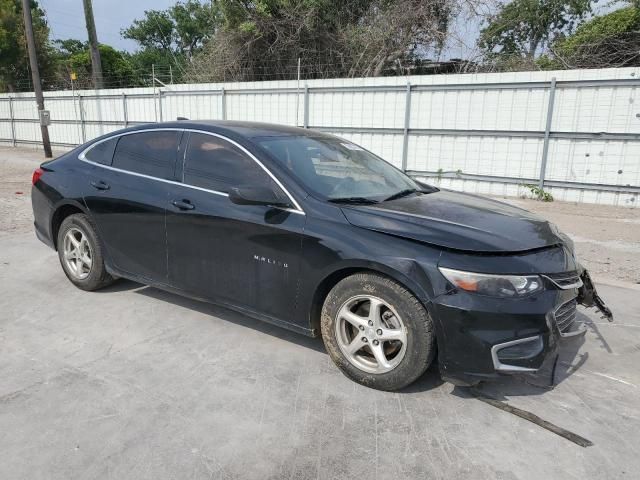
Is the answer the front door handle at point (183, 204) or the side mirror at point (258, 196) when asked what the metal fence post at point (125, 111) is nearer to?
the front door handle at point (183, 204)

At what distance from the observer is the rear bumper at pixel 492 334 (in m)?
2.80

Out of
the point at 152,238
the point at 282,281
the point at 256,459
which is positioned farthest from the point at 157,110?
the point at 256,459

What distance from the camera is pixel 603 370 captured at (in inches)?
141

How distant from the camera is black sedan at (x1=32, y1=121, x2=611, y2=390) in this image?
9.39ft

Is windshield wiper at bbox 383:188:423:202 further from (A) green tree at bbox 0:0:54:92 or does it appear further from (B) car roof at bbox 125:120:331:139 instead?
(A) green tree at bbox 0:0:54:92

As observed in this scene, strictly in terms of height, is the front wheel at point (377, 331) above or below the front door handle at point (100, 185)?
below

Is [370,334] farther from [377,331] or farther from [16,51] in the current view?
[16,51]

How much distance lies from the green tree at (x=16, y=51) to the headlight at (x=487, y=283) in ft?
92.8

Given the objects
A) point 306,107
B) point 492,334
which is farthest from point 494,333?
point 306,107

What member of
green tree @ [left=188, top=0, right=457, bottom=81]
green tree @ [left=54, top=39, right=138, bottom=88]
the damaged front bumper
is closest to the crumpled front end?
the damaged front bumper

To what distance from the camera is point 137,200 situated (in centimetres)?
416

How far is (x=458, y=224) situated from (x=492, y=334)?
70 centimetres

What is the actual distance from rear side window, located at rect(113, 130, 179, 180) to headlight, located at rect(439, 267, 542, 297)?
239 cm

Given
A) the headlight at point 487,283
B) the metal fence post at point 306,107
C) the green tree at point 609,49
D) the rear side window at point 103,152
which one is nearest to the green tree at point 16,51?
the metal fence post at point 306,107
